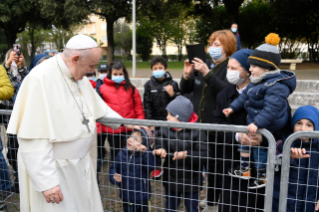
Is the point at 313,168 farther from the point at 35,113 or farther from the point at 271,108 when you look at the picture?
the point at 35,113

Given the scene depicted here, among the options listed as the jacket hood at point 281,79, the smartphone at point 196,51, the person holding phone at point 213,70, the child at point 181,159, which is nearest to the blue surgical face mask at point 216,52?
the person holding phone at point 213,70

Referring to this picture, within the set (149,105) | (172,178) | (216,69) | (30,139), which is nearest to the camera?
(30,139)

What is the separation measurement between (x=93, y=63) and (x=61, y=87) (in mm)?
299

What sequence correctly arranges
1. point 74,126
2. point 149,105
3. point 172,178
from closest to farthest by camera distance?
1. point 74,126
2. point 172,178
3. point 149,105

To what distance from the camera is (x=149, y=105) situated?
4324 mm

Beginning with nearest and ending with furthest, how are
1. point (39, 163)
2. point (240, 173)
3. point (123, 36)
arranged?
point (39, 163), point (240, 173), point (123, 36)

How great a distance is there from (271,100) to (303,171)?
64 cm

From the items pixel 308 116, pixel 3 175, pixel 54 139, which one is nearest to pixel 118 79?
pixel 3 175

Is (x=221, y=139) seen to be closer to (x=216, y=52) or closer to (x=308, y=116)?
(x=308, y=116)

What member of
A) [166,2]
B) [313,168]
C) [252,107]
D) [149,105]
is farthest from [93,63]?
[166,2]

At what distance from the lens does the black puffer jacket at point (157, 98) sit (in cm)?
425

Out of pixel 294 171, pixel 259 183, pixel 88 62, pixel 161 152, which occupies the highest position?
pixel 88 62

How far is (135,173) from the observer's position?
2.93m

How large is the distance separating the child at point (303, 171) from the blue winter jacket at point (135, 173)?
1149 millimetres
